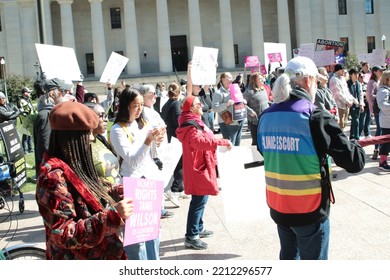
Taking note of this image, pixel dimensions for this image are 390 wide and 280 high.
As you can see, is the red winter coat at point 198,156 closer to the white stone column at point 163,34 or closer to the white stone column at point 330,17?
the white stone column at point 163,34

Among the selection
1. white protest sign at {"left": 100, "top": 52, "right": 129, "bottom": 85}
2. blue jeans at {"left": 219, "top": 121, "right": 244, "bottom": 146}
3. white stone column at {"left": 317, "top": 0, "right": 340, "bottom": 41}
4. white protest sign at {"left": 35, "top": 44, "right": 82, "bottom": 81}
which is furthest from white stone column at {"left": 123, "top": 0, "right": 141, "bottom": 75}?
white protest sign at {"left": 35, "top": 44, "right": 82, "bottom": 81}

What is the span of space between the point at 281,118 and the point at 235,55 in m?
53.6

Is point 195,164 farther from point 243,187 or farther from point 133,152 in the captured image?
point 133,152

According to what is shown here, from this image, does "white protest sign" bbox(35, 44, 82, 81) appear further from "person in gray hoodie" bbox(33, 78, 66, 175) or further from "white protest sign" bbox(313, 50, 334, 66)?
"white protest sign" bbox(313, 50, 334, 66)

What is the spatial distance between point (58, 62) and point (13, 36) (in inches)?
1817

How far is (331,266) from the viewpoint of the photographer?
10.8 feet

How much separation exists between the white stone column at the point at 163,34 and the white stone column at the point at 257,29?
866 cm

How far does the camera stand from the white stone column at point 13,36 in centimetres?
5172

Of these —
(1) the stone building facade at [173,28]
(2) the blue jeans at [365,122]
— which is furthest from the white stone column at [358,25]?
(2) the blue jeans at [365,122]

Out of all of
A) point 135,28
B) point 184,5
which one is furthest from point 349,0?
point 135,28

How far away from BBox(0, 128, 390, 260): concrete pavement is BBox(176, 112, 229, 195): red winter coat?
0.78 meters

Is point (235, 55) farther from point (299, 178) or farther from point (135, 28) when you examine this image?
point (299, 178)

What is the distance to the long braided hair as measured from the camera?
3059 millimetres

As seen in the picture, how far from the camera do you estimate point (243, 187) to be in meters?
4.91
